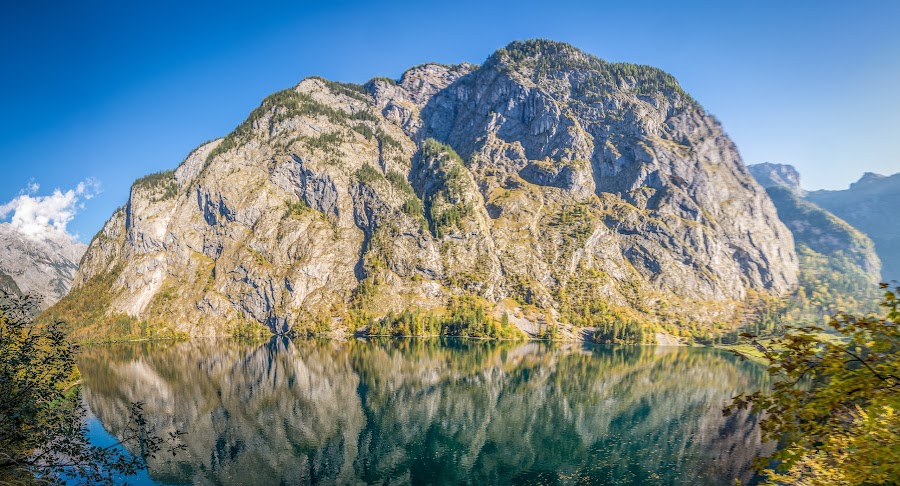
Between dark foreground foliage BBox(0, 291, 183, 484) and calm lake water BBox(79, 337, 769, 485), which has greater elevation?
dark foreground foliage BBox(0, 291, 183, 484)

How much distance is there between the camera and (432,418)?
88.6 m

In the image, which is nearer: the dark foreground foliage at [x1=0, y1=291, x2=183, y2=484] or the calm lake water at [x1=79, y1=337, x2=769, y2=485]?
the dark foreground foliage at [x1=0, y1=291, x2=183, y2=484]

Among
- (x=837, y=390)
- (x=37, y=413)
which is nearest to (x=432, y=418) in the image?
(x=37, y=413)

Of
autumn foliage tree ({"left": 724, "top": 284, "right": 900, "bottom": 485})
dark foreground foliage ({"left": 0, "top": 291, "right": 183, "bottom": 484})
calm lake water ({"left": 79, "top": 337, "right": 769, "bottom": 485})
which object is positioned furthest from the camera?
calm lake water ({"left": 79, "top": 337, "right": 769, "bottom": 485})

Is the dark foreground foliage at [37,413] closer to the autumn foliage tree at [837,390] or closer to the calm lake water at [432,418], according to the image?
the autumn foliage tree at [837,390]

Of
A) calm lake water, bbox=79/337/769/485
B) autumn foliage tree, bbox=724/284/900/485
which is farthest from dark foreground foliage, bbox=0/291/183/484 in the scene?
calm lake water, bbox=79/337/769/485

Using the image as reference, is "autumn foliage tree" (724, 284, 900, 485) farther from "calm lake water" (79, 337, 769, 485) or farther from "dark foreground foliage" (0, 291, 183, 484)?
"calm lake water" (79, 337, 769, 485)

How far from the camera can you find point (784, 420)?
8547mm

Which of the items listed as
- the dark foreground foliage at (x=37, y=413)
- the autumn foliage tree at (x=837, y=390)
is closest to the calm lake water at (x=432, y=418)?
the dark foreground foliage at (x=37, y=413)

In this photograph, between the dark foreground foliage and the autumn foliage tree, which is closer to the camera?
the autumn foliage tree

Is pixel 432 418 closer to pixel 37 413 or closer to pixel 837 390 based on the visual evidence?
pixel 37 413

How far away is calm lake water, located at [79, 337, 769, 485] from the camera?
2421 inches

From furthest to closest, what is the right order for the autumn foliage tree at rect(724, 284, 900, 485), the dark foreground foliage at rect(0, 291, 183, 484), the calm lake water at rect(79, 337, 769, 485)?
the calm lake water at rect(79, 337, 769, 485)
the dark foreground foliage at rect(0, 291, 183, 484)
the autumn foliage tree at rect(724, 284, 900, 485)

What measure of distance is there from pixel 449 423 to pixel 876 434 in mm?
82816
